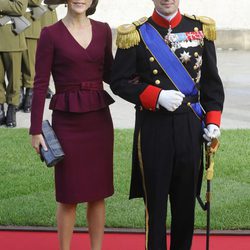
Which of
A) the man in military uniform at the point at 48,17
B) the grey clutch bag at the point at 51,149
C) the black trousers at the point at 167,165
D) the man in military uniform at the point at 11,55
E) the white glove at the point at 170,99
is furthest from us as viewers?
the man in military uniform at the point at 48,17

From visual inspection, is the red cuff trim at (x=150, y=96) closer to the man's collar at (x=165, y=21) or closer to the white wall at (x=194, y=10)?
the man's collar at (x=165, y=21)

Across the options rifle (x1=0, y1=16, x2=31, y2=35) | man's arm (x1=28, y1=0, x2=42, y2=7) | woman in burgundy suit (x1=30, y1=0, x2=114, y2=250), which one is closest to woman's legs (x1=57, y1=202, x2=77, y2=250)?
woman in burgundy suit (x1=30, y1=0, x2=114, y2=250)

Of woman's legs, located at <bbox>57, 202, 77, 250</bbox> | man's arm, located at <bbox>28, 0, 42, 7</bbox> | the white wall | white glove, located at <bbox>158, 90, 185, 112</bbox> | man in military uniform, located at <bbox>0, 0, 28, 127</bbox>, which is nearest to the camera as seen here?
white glove, located at <bbox>158, 90, 185, 112</bbox>

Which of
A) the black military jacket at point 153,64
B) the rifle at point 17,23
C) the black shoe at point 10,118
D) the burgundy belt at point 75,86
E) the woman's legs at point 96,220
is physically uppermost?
the black military jacket at point 153,64

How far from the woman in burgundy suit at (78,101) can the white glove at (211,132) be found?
0.57m

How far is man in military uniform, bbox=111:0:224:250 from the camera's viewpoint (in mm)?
3512

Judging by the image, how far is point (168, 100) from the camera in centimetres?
344

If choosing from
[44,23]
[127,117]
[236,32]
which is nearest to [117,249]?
[127,117]

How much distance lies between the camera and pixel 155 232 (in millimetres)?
3711

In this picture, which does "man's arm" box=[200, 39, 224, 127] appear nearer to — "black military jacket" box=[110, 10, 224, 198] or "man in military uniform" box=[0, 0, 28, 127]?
"black military jacket" box=[110, 10, 224, 198]

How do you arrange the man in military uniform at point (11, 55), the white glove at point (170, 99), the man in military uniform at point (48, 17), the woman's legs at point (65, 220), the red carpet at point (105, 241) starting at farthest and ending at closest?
the man in military uniform at point (48, 17)
the man in military uniform at point (11, 55)
the red carpet at point (105, 241)
the woman's legs at point (65, 220)
the white glove at point (170, 99)

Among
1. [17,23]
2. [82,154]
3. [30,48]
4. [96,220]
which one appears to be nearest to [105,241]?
[96,220]

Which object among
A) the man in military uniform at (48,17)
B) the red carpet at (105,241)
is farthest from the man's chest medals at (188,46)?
the man in military uniform at (48,17)

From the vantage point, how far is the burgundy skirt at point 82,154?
3.91 metres
